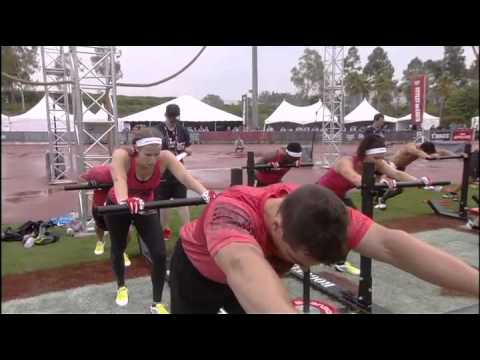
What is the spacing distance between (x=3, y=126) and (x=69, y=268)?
3.48 meters

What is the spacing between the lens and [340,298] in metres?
3.13

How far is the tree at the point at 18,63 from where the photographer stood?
25.7 inches

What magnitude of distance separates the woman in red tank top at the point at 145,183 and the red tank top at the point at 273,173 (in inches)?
51.4

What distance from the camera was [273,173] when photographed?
12.8 ft

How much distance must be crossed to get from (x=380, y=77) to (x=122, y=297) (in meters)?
2.57

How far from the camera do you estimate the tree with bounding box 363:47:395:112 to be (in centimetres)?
153

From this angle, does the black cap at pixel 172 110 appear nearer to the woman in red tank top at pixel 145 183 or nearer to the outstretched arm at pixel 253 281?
the woman in red tank top at pixel 145 183

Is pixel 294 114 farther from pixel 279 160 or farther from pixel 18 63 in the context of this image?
pixel 18 63

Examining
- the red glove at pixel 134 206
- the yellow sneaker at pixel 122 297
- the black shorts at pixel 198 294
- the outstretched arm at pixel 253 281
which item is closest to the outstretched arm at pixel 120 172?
the red glove at pixel 134 206

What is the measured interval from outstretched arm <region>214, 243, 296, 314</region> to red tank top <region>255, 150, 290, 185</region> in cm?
290

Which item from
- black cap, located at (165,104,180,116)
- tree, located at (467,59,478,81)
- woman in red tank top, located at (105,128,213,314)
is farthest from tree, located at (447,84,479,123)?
black cap, located at (165,104,180,116)

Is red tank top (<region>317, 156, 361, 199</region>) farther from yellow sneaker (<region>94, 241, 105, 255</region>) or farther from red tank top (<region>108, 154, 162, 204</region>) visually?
yellow sneaker (<region>94, 241, 105, 255</region>)
